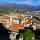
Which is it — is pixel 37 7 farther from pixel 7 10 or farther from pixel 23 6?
pixel 7 10

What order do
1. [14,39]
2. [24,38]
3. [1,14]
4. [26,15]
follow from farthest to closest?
1. [26,15]
2. [1,14]
3. [14,39]
4. [24,38]

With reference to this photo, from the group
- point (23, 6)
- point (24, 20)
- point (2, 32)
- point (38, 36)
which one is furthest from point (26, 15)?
point (2, 32)

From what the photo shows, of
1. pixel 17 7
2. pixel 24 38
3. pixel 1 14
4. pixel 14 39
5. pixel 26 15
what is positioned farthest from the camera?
pixel 26 15

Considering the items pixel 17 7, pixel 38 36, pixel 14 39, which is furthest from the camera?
pixel 17 7

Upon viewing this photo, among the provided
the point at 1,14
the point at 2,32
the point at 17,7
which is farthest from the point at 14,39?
the point at 1,14

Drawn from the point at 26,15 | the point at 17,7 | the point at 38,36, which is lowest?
the point at 38,36

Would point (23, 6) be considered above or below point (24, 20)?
above

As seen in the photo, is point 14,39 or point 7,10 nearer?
point 14,39

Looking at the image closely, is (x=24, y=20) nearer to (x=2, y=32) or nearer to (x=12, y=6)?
(x=12, y=6)

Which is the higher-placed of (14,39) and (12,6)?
(12,6)
